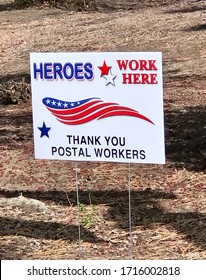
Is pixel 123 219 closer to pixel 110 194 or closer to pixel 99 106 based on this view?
pixel 110 194

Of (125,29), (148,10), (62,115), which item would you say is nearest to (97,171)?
(62,115)

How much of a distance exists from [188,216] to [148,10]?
13.8 metres

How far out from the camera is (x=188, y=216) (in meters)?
5.13

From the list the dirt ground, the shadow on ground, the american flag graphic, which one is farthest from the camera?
the shadow on ground

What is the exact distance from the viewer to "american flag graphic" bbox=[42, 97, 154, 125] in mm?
4320

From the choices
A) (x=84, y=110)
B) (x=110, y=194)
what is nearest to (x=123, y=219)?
(x=110, y=194)

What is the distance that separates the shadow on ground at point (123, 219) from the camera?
16.1ft

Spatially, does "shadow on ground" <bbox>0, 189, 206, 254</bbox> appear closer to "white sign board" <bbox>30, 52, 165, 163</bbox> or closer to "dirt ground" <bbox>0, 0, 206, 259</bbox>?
"dirt ground" <bbox>0, 0, 206, 259</bbox>

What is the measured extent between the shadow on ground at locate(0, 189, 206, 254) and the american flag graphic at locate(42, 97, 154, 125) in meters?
0.93

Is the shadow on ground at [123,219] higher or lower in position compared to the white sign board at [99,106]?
A: lower

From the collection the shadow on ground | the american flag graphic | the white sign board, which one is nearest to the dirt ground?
the shadow on ground

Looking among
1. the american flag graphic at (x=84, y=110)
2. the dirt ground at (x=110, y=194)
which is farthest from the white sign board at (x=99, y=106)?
the dirt ground at (x=110, y=194)

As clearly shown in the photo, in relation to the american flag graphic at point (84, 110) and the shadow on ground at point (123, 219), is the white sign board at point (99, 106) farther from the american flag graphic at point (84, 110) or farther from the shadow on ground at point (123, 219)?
the shadow on ground at point (123, 219)

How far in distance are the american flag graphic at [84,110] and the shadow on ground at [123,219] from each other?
933 mm
